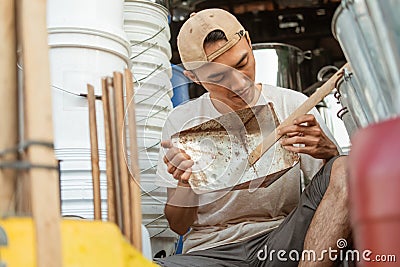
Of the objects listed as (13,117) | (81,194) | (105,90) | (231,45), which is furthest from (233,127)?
(13,117)

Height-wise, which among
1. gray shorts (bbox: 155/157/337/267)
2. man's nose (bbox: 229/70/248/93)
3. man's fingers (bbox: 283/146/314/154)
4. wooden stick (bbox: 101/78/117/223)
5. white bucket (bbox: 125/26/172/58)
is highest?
white bucket (bbox: 125/26/172/58)

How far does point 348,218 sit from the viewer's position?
4.00ft

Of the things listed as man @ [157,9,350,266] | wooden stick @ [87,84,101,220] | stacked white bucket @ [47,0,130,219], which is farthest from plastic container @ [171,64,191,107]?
wooden stick @ [87,84,101,220]

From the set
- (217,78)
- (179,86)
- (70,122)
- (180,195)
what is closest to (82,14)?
(70,122)

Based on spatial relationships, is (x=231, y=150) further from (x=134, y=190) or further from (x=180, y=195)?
(x=134, y=190)

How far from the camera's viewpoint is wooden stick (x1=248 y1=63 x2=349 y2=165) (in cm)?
135

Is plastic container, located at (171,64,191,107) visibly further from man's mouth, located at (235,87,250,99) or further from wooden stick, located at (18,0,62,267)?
wooden stick, located at (18,0,62,267)

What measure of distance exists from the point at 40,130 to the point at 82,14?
2.60 ft

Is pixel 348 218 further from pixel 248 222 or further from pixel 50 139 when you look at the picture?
pixel 50 139

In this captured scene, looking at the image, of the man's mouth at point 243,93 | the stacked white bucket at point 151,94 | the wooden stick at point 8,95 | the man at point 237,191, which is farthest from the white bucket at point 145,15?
the wooden stick at point 8,95

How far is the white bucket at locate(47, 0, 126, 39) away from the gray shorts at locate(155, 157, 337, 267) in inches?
20.5

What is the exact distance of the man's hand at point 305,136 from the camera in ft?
4.51

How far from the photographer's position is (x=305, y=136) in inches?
54.8

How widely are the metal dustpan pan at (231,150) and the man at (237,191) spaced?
0.11ft
